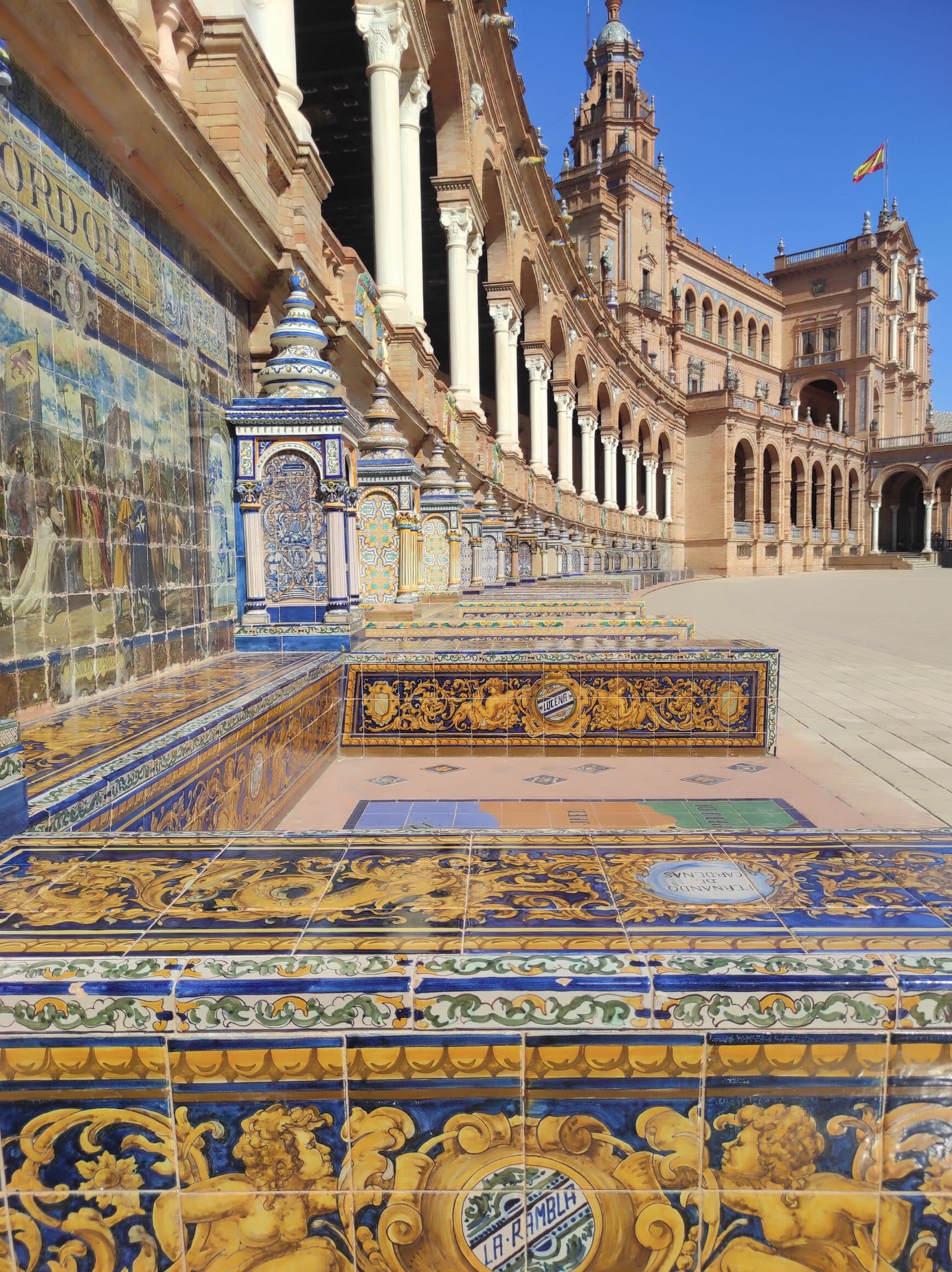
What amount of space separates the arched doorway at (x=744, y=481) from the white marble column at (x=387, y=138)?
118 feet

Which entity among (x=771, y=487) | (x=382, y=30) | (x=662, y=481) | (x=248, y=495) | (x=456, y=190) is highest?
(x=382, y=30)

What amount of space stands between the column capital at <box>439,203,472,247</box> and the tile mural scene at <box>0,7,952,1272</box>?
10.6ft

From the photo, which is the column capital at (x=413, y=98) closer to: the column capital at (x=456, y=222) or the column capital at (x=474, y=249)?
the column capital at (x=456, y=222)

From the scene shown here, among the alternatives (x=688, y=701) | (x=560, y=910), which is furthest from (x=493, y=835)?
(x=688, y=701)

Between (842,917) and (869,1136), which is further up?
(842,917)

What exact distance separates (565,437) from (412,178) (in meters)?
14.6

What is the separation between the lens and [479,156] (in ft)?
50.4

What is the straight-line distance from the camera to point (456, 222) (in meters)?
14.3

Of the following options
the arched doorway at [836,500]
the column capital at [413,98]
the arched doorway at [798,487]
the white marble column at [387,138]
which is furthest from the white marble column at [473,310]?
the arched doorway at [836,500]

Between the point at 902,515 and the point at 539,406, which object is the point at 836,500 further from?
the point at 539,406

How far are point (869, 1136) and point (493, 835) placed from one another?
94 cm

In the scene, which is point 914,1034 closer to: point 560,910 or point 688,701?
point 560,910

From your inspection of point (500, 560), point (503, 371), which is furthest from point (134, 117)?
point (503, 371)

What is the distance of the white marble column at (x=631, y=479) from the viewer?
3550 centimetres
